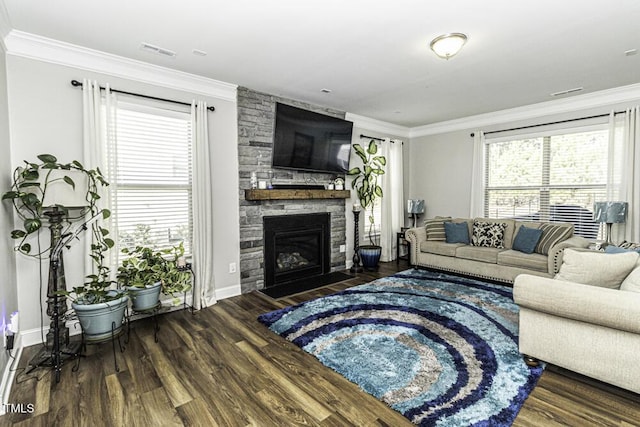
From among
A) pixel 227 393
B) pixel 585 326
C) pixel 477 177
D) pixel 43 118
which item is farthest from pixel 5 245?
pixel 477 177

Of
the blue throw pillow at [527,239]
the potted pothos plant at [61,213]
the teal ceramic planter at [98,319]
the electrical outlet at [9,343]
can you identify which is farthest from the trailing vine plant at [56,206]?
the blue throw pillow at [527,239]

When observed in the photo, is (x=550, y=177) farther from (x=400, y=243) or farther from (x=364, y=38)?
(x=364, y=38)

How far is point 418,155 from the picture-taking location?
633 centimetres

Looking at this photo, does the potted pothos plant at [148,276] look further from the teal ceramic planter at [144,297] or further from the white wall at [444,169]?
the white wall at [444,169]

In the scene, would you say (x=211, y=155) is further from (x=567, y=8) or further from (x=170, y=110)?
(x=567, y=8)

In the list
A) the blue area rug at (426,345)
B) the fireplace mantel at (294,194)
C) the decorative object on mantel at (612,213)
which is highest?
the fireplace mantel at (294,194)

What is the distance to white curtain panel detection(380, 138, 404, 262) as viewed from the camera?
573 centimetres

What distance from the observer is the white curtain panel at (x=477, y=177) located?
5387 millimetres

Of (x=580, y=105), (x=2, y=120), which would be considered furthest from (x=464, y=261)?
(x=2, y=120)

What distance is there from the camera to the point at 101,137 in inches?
114

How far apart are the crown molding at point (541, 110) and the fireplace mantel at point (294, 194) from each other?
242 centimetres

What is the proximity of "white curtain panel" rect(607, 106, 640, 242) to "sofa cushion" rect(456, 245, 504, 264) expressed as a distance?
1.56 metres

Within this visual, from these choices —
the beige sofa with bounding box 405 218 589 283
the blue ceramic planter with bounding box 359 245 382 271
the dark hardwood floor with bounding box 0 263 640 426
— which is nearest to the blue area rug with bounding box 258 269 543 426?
the dark hardwood floor with bounding box 0 263 640 426

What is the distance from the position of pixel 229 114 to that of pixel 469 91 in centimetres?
310
